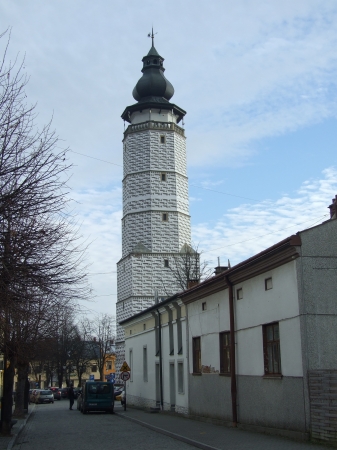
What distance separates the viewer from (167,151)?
63500 millimetres

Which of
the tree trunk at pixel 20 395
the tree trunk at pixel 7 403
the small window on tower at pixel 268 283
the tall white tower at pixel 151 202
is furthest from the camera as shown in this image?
the tall white tower at pixel 151 202

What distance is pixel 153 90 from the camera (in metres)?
65.4

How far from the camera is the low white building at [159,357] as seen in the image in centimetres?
2878

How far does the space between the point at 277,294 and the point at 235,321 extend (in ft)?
12.4

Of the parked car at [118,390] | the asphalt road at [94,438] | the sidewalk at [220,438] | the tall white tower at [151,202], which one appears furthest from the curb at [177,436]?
the tall white tower at [151,202]

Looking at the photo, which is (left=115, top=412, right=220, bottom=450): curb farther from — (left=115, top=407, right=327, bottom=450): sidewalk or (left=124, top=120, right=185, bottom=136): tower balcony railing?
(left=124, top=120, right=185, bottom=136): tower balcony railing

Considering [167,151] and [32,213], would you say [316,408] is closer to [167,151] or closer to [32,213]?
[32,213]

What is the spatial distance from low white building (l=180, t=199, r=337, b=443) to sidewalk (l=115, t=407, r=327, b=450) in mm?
421

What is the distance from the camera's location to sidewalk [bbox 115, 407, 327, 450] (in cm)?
1505

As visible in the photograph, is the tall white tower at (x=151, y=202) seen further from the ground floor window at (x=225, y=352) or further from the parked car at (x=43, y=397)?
the ground floor window at (x=225, y=352)

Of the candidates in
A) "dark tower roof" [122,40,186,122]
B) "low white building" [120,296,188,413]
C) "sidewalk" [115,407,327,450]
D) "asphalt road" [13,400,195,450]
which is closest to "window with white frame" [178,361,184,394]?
"low white building" [120,296,188,413]

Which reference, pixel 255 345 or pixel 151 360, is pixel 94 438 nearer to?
pixel 255 345

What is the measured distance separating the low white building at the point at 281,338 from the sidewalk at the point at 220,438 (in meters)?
0.42

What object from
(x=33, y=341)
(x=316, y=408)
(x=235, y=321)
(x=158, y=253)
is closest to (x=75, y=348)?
(x=158, y=253)
